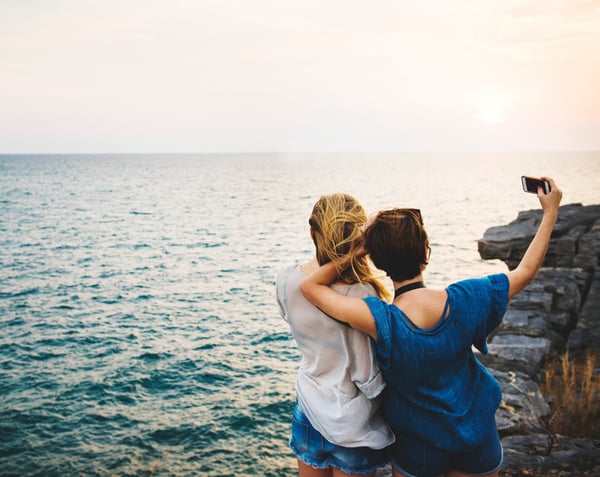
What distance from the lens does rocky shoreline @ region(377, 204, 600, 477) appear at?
447 cm

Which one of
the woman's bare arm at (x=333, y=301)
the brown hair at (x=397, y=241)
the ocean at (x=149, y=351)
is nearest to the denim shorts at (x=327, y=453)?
the woman's bare arm at (x=333, y=301)

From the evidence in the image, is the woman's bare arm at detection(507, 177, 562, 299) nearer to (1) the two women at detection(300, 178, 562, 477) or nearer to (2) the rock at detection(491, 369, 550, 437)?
(1) the two women at detection(300, 178, 562, 477)

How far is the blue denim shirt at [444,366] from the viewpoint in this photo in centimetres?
224

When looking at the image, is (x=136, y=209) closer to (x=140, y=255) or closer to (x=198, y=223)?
(x=198, y=223)

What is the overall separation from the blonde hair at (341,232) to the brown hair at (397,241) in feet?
0.39

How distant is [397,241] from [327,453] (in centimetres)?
127

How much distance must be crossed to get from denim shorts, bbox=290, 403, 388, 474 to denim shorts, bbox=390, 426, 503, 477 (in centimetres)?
20

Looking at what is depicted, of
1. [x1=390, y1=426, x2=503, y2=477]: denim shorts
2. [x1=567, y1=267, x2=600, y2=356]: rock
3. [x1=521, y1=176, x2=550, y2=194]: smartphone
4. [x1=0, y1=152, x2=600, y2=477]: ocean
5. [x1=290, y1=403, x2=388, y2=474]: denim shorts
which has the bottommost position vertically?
[x1=0, y1=152, x2=600, y2=477]: ocean

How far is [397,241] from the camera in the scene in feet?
7.35

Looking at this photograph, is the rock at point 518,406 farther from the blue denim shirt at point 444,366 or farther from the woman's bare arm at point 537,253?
the woman's bare arm at point 537,253

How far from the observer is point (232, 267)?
2584 centimetres

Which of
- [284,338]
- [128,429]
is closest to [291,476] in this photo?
[128,429]

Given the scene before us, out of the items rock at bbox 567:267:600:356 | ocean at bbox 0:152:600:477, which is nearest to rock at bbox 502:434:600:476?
rock at bbox 567:267:600:356

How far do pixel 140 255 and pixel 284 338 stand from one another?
16.5 metres
